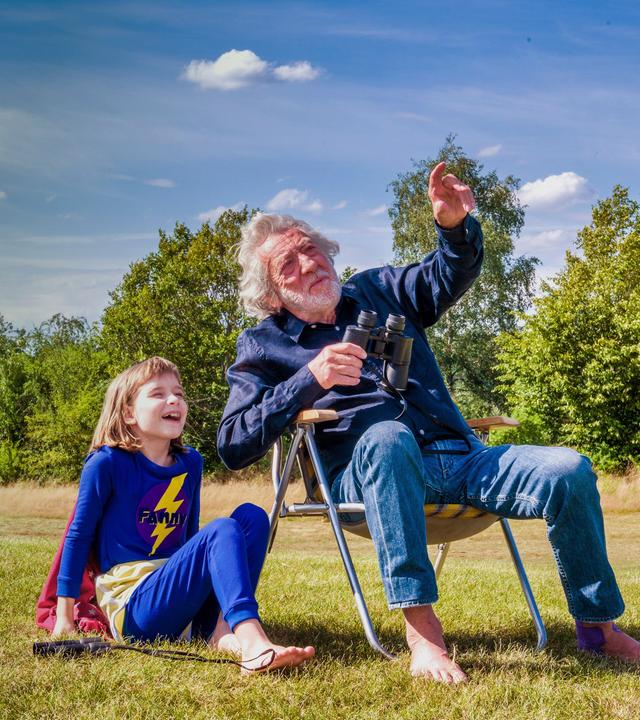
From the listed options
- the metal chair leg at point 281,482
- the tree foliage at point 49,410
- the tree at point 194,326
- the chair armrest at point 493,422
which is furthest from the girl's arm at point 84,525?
the tree foliage at point 49,410

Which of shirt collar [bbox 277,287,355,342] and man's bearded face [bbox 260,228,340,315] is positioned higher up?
A: man's bearded face [bbox 260,228,340,315]

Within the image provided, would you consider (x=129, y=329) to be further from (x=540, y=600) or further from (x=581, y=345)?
(x=540, y=600)

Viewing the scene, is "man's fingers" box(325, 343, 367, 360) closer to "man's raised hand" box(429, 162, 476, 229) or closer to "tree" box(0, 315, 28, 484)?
"man's raised hand" box(429, 162, 476, 229)

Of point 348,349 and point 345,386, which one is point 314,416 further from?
point 345,386

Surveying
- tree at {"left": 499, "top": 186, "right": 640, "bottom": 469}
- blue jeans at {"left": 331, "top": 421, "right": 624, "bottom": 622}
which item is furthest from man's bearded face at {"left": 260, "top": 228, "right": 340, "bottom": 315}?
tree at {"left": 499, "top": 186, "right": 640, "bottom": 469}

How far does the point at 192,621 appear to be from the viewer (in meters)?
3.12

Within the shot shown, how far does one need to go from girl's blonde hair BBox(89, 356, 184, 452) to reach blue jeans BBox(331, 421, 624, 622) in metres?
0.82

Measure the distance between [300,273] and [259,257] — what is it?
22 cm

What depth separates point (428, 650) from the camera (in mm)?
2607

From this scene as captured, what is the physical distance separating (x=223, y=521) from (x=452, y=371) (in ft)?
89.6

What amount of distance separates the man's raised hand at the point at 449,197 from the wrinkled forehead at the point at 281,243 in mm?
666

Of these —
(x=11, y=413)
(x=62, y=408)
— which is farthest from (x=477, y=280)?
(x=11, y=413)

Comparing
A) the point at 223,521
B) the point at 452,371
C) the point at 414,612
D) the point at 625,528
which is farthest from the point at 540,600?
the point at 452,371

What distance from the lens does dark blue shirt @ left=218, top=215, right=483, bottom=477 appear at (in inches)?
123
